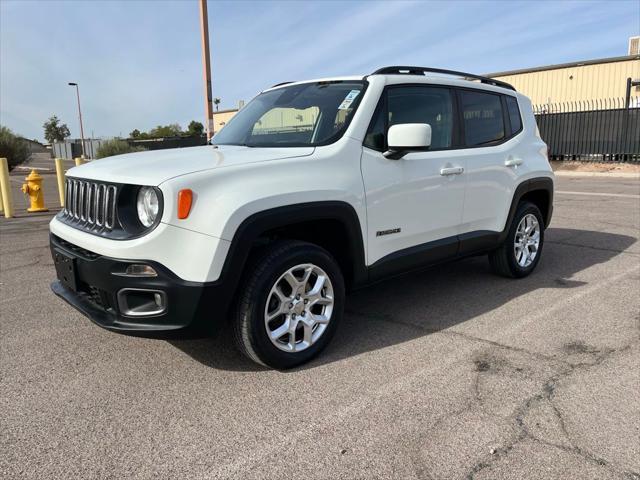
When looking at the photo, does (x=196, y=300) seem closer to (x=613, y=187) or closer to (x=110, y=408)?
(x=110, y=408)

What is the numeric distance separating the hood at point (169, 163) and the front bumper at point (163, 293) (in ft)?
1.54

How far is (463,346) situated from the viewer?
3.56 metres

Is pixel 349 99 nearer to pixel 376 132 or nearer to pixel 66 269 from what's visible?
pixel 376 132

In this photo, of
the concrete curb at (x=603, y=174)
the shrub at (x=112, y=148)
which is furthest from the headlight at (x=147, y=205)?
the shrub at (x=112, y=148)

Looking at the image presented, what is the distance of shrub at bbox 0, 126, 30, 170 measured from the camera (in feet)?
75.2

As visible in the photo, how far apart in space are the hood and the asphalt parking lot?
1218 mm

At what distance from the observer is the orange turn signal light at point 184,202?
2.69m

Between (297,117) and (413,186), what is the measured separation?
3.29 ft

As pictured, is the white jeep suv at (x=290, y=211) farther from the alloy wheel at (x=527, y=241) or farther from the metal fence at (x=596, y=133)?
the metal fence at (x=596, y=133)

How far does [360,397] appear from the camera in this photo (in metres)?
2.88

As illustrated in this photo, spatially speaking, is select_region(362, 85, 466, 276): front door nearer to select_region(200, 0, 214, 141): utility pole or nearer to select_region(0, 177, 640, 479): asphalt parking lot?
select_region(0, 177, 640, 479): asphalt parking lot

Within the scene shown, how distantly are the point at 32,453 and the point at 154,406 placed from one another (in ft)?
1.99

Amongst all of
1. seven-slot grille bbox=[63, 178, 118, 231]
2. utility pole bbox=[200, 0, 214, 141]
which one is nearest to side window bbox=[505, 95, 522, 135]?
seven-slot grille bbox=[63, 178, 118, 231]

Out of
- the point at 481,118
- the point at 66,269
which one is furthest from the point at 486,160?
the point at 66,269
